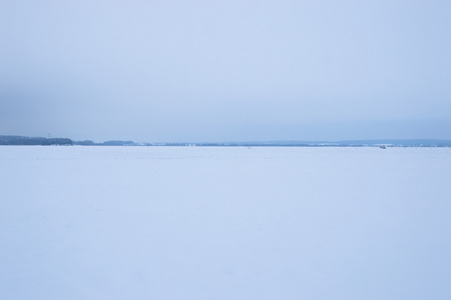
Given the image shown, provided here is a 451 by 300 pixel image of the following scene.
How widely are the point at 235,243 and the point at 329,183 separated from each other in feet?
25.5

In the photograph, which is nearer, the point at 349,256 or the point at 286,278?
the point at 286,278

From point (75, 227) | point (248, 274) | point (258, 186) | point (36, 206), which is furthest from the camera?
point (258, 186)

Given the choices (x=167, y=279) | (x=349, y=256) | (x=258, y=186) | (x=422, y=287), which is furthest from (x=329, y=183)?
(x=167, y=279)

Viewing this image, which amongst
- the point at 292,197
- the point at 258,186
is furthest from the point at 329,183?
the point at 292,197

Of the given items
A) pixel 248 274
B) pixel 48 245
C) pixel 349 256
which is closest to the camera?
pixel 248 274

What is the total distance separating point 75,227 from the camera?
5641 mm

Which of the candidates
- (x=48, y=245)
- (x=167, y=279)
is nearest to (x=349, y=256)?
(x=167, y=279)

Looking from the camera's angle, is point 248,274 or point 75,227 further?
point 75,227

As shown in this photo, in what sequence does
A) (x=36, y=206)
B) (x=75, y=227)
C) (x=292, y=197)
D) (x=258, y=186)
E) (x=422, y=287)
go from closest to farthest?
(x=422, y=287) < (x=75, y=227) < (x=36, y=206) < (x=292, y=197) < (x=258, y=186)

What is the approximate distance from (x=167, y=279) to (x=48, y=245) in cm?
211

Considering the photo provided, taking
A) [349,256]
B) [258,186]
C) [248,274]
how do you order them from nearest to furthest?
[248,274] → [349,256] → [258,186]

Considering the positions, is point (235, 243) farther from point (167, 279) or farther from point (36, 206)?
point (36, 206)

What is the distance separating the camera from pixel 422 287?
349 cm

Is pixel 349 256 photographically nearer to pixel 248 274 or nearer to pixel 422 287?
pixel 422 287
